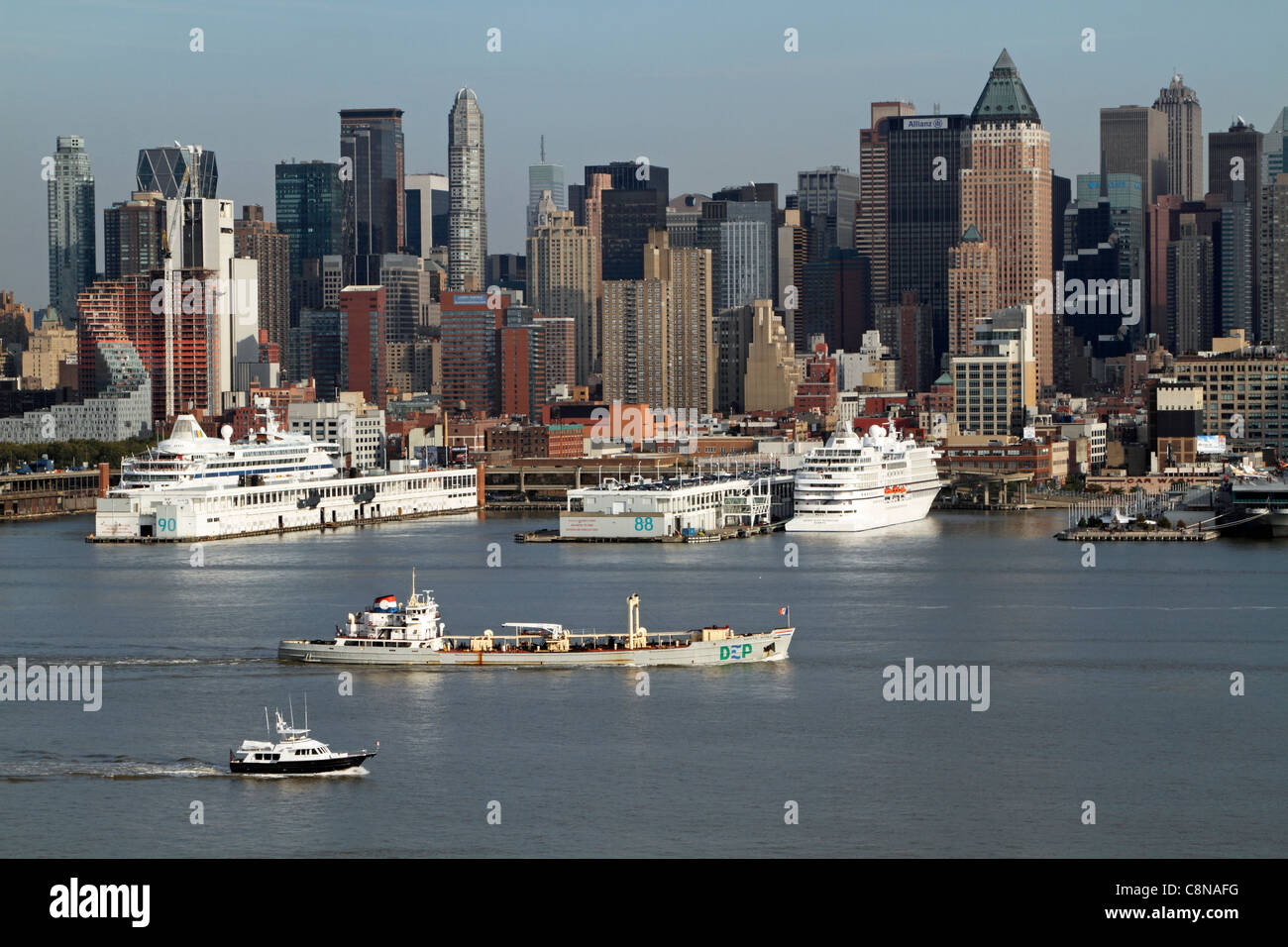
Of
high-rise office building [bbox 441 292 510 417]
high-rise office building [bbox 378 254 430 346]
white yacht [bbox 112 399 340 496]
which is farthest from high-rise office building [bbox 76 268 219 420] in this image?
high-rise office building [bbox 378 254 430 346]

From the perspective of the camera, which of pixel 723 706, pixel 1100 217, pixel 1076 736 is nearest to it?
pixel 1076 736

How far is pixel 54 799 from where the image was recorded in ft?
69.3

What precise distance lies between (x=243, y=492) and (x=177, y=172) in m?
93.4

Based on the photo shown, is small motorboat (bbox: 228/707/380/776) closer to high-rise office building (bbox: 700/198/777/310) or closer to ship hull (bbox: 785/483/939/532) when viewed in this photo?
ship hull (bbox: 785/483/939/532)

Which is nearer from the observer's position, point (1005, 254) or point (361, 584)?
point (361, 584)

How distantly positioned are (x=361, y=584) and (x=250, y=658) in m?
11.1

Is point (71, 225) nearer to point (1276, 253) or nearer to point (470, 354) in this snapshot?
point (470, 354)

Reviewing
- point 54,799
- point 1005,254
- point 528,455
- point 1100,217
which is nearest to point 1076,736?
point 54,799

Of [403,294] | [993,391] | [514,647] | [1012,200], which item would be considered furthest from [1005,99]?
[514,647]

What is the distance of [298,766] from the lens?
22453 millimetres

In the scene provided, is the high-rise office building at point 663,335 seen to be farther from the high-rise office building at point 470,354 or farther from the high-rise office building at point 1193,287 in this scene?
the high-rise office building at point 1193,287

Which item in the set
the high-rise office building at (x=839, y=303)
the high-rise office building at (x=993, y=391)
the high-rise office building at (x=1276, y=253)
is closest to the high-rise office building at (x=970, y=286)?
the high-rise office building at (x=1276, y=253)
